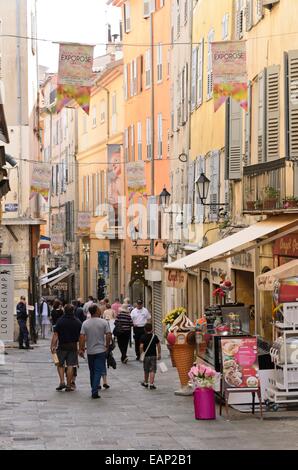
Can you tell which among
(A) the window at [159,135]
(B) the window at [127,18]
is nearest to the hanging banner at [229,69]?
(A) the window at [159,135]

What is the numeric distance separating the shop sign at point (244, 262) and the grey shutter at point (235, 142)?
1849 millimetres

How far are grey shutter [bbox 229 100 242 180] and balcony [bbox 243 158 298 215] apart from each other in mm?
3635

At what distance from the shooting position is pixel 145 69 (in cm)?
4925

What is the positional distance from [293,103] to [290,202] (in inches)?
78.5

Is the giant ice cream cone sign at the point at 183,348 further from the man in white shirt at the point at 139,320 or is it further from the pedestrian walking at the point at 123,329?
the man in white shirt at the point at 139,320

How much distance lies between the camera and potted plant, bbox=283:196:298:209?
66.0 feet

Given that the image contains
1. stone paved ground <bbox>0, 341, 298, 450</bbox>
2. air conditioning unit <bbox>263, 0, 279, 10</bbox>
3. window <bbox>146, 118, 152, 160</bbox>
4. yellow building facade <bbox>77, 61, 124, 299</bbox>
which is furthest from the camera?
yellow building facade <bbox>77, 61, 124, 299</bbox>

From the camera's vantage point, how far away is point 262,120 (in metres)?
23.0

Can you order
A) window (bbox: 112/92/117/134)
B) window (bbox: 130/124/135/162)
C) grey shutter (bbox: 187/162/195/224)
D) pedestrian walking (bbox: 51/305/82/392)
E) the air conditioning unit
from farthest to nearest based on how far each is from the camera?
window (bbox: 112/92/117/134), window (bbox: 130/124/135/162), grey shutter (bbox: 187/162/195/224), the air conditioning unit, pedestrian walking (bbox: 51/305/82/392)

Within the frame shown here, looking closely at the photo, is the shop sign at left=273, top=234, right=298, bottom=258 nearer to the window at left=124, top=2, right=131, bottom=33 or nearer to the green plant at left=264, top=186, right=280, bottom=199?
the green plant at left=264, top=186, right=280, bottom=199

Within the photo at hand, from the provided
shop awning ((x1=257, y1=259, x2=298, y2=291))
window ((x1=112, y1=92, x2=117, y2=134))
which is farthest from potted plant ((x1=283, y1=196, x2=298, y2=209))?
window ((x1=112, y1=92, x2=117, y2=134))

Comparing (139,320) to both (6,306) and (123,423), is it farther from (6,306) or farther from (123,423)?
(123,423)

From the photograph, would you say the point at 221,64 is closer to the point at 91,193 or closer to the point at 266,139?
the point at 266,139

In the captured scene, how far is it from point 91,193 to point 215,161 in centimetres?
3431
